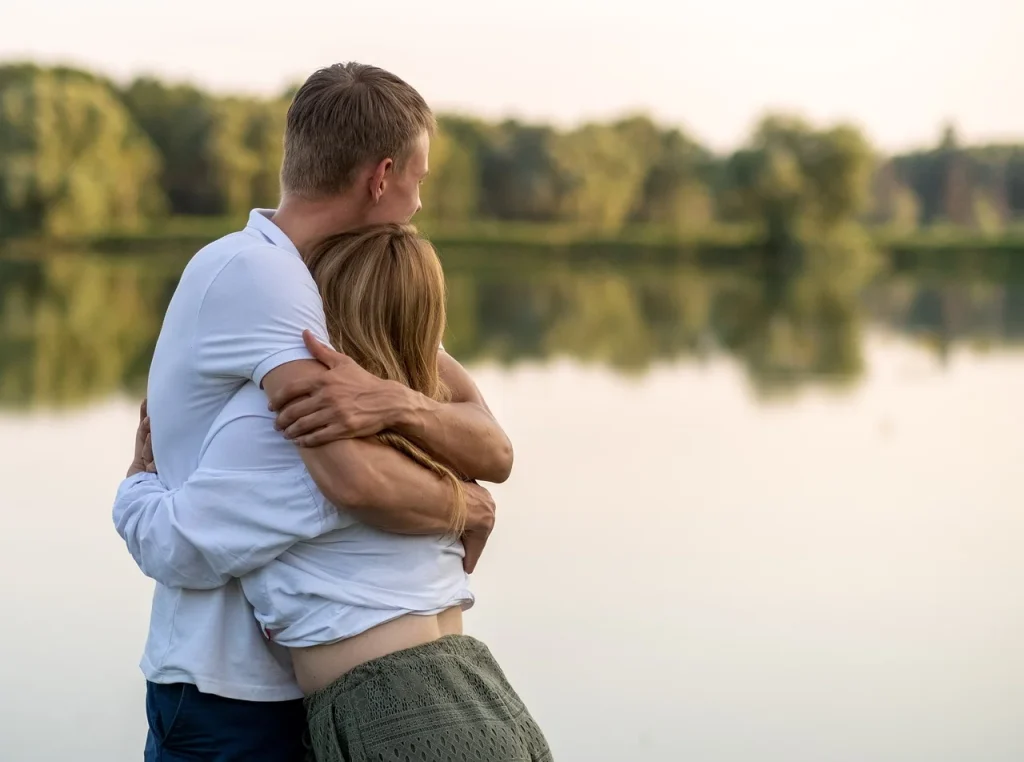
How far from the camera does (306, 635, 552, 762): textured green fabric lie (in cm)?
191

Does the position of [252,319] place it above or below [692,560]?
above

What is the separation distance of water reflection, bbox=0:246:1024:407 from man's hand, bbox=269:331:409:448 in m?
9.17

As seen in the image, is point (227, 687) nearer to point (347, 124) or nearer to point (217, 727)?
point (217, 727)

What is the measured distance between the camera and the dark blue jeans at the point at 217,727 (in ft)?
6.77

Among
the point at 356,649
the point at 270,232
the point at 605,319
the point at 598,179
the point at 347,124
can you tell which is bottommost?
the point at 605,319

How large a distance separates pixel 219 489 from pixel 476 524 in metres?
0.46

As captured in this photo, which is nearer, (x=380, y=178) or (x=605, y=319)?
(x=380, y=178)

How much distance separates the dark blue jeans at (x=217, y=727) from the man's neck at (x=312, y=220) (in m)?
0.72

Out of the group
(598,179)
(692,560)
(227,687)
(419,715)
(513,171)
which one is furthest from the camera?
(513,171)

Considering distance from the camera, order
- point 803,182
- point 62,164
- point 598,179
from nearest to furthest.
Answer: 1. point 62,164
2. point 803,182
3. point 598,179

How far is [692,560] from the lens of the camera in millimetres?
6352

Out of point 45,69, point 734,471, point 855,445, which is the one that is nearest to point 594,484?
point 734,471

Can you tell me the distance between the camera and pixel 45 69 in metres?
63.5

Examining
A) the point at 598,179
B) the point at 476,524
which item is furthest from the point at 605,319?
the point at 598,179
